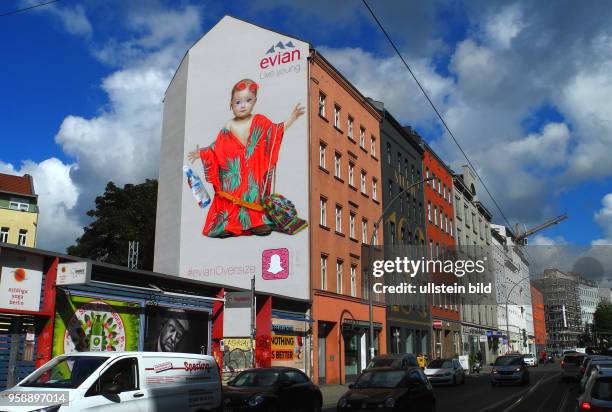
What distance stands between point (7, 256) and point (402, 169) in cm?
3675

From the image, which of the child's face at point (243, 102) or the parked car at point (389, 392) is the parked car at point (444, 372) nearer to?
the parked car at point (389, 392)

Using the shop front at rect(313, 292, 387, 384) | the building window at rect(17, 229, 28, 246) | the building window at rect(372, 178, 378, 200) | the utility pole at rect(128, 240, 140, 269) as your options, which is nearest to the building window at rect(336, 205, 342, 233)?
the shop front at rect(313, 292, 387, 384)

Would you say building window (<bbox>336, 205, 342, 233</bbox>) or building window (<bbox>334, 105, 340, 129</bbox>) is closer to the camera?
building window (<bbox>336, 205, 342, 233</bbox>)

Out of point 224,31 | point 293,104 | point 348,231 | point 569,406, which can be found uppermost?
point 224,31

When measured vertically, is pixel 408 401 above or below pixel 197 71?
below

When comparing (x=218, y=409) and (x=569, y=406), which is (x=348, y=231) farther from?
(x=218, y=409)

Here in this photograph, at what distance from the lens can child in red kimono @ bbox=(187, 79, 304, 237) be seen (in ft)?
111

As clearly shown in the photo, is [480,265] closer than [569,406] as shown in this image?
No

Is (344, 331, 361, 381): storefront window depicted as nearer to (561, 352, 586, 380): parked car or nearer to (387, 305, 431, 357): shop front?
(387, 305, 431, 357): shop front

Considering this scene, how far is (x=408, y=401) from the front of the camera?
47.5ft

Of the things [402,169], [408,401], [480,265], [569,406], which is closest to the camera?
[408,401]

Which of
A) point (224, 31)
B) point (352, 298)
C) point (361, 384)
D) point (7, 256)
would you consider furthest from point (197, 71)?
point (361, 384)

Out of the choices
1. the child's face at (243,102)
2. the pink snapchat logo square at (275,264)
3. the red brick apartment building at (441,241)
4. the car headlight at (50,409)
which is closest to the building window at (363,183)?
the child's face at (243,102)

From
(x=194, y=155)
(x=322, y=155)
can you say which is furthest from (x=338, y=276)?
(x=194, y=155)
